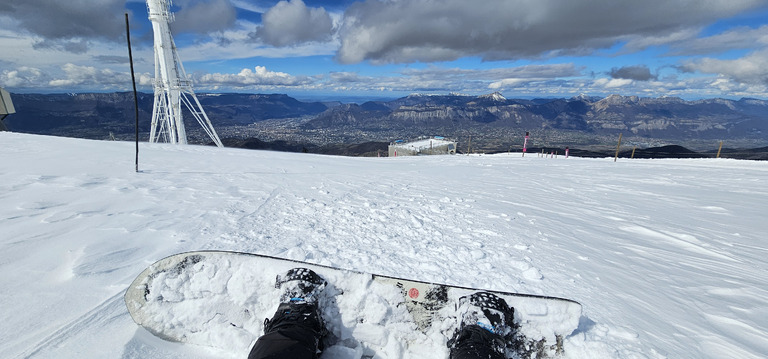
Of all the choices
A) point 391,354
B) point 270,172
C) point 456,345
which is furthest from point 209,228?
point 270,172

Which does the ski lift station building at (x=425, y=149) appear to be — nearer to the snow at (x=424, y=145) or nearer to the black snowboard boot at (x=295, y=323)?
the snow at (x=424, y=145)

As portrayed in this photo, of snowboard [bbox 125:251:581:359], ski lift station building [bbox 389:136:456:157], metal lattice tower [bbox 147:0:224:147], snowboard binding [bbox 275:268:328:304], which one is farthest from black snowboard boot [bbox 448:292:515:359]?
ski lift station building [bbox 389:136:456:157]

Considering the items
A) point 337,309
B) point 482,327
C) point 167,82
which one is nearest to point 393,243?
point 337,309

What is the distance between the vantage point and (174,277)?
2908mm

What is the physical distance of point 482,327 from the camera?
98.5 inches

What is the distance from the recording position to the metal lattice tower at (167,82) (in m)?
22.4

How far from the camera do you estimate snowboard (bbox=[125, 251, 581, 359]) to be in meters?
2.65

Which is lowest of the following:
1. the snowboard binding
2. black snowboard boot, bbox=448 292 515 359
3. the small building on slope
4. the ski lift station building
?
the ski lift station building

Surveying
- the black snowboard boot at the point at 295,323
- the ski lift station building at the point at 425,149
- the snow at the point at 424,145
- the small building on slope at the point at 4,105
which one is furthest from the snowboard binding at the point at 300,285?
the snow at the point at 424,145

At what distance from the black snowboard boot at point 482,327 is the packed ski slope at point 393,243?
70cm

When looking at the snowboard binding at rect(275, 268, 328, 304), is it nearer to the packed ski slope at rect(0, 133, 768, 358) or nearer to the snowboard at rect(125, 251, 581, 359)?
the snowboard at rect(125, 251, 581, 359)

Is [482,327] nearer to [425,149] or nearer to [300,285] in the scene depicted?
[300,285]

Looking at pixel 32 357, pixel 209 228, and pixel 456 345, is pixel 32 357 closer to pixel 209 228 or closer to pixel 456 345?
pixel 209 228

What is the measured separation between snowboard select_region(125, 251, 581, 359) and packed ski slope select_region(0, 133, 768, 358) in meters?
0.17
